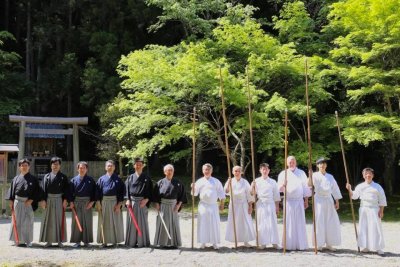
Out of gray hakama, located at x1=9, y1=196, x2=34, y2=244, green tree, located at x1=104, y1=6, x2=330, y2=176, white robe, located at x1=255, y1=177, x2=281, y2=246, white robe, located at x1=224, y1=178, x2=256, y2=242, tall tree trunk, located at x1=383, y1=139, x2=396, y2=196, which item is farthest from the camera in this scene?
tall tree trunk, located at x1=383, y1=139, x2=396, y2=196

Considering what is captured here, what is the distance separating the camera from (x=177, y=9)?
13.3 meters

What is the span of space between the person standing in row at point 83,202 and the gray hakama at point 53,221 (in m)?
0.19

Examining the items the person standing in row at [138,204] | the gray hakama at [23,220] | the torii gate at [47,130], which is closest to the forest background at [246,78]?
the torii gate at [47,130]

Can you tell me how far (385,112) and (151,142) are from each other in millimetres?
6243

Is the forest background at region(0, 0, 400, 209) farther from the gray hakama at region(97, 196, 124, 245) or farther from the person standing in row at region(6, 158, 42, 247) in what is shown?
the person standing in row at region(6, 158, 42, 247)

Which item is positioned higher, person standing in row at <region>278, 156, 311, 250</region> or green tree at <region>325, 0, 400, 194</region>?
green tree at <region>325, 0, 400, 194</region>

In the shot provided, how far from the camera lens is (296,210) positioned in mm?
7297

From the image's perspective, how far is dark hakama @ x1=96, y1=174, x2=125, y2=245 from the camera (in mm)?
7375

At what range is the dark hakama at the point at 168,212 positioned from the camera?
7.28m

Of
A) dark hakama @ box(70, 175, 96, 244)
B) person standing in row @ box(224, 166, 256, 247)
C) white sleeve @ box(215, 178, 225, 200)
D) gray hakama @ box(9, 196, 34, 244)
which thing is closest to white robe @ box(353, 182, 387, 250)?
person standing in row @ box(224, 166, 256, 247)

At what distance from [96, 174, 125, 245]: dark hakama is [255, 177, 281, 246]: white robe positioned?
2189 mm

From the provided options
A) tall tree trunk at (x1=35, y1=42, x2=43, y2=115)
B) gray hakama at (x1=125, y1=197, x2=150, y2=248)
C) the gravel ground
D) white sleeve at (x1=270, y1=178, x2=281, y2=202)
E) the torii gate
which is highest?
tall tree trunk at (x1=35, y1=42, x2=43, y2=115)

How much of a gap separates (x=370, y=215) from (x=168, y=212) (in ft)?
10.0

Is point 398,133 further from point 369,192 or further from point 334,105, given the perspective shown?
point 369,192
